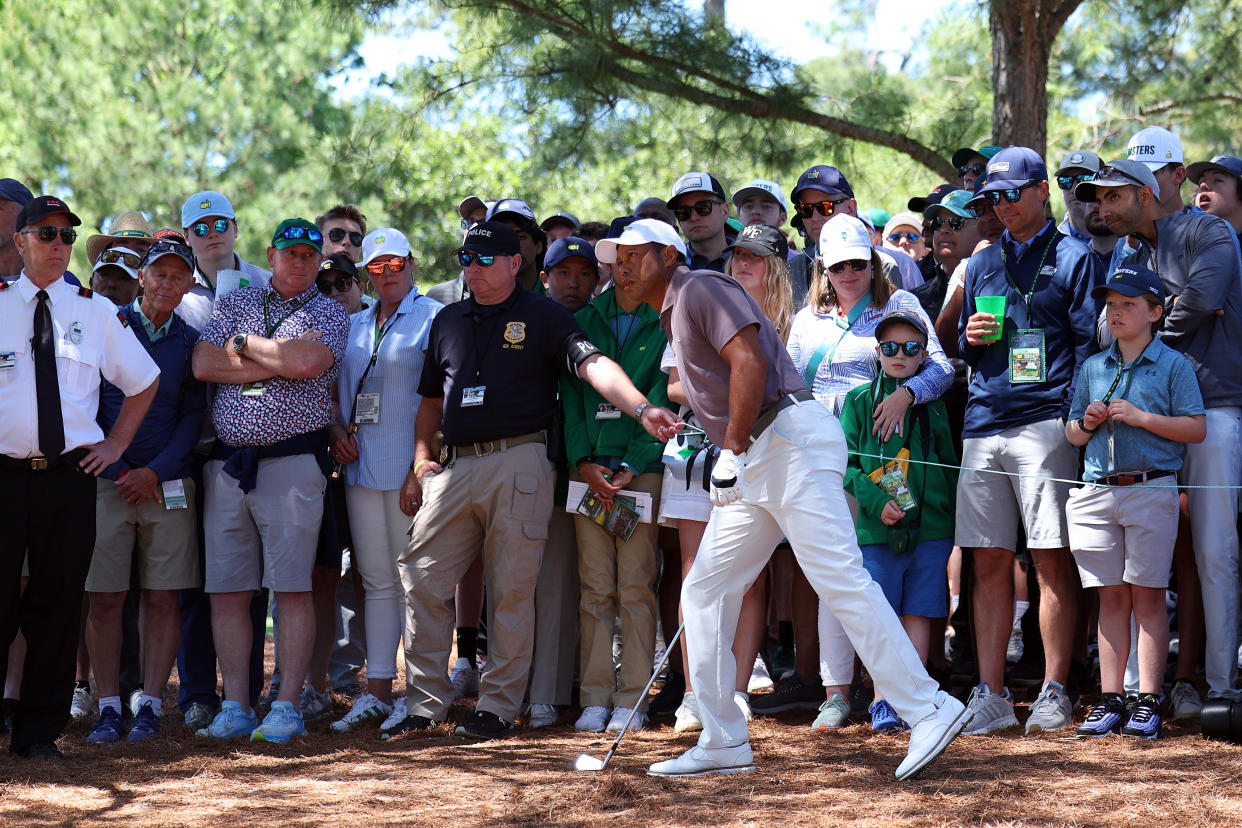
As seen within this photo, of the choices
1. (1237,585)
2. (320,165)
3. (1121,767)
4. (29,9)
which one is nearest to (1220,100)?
(320,165)

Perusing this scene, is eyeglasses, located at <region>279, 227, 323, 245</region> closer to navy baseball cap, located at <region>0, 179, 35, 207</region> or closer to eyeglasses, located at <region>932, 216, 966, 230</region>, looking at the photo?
navy baseball cap, located at <region>0, 179, 35, 207</region>

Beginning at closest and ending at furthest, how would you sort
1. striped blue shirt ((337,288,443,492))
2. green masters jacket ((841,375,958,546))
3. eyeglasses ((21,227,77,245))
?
eyeglasses ((21,227,77,245))
green masters jacket ((841,375,958,546))
striped blue shirt ((337,288,443,492))

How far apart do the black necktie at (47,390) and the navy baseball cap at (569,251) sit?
2523mm

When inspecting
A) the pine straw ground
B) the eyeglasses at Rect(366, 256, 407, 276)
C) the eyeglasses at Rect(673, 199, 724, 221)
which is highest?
the eyeglasses at Rect(673, 199, 724, 221)

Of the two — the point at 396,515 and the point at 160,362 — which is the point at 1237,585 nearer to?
the point at 396,515

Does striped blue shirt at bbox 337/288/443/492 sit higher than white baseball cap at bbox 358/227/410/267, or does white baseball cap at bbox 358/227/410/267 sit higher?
white baseball cap at bbox 358/227/410/267

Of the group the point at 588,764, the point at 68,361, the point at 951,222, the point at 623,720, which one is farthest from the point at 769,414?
the point at 68,361

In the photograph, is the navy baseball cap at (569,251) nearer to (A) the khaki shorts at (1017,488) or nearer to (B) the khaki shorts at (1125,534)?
(A) the khaki shorts at (1017,488)

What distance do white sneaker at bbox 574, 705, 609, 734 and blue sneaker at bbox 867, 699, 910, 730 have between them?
127cm

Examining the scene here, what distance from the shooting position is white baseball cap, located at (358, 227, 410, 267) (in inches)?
→ 284

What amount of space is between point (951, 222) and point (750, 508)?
9.41 feet

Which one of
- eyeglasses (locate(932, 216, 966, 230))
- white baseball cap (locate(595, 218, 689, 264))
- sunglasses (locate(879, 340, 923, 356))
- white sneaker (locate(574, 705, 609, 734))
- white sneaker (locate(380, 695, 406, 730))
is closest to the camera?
white baseball cap (locate(595, 218, 689, 264))

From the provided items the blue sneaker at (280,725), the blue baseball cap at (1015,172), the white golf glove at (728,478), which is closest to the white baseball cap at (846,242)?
the blue baseball cap at (1015,172)

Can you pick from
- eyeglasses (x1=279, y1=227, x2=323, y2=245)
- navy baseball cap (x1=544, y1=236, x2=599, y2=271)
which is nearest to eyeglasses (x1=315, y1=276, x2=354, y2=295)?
eyeglasses (x1=279, y1=227, x2=323, y2=245)
